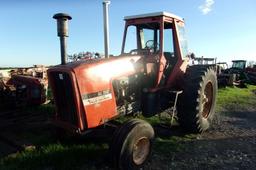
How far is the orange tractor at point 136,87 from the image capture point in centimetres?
426

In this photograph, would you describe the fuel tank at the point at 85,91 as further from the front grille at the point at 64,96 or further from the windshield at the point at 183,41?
the windshield at the point at 183,41

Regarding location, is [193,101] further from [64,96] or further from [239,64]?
[239,64]

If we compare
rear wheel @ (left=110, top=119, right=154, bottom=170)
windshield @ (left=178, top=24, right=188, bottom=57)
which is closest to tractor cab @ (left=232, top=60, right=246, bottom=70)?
windshield @ (left=178, top=24, right=188, bottom=57)

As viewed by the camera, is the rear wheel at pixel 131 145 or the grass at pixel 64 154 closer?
the rear wheel at pixel 131 145

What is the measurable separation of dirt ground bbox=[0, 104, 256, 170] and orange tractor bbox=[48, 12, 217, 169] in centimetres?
32

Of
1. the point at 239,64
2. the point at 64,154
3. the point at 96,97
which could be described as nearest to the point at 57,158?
the point at 64,154

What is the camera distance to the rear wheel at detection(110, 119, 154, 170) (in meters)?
4.09

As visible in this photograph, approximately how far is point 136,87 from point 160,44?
0.97 meters

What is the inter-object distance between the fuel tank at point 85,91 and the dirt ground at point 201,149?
74cm

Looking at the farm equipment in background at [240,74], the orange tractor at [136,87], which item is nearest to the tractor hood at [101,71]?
the orange tractor at [136,87]

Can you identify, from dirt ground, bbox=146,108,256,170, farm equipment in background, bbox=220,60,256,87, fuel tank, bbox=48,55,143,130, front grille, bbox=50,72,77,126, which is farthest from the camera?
farm equipment in background, bbox=220,60,256,87

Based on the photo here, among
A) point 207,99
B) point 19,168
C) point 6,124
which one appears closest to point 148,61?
point 207,99

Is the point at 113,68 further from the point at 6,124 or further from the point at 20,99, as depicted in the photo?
the point at 20,99

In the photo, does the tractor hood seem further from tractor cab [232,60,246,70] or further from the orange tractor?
tractor cab [232,60,246,70]
